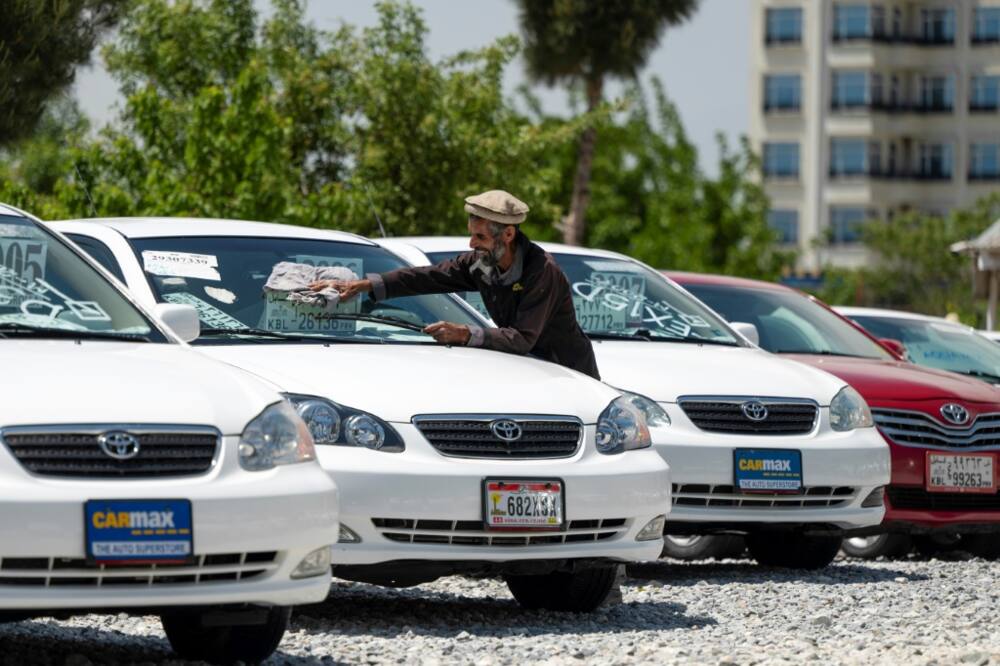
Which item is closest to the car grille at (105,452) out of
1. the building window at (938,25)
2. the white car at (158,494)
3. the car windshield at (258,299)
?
the white car at (158,494)

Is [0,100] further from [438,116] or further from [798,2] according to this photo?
[798,2]

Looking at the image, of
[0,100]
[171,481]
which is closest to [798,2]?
[0,100]

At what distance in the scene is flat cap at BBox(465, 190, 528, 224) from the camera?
29.4 feet

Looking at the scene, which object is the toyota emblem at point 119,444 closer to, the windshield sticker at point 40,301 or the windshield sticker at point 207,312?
the windshield sticker at point 40,301

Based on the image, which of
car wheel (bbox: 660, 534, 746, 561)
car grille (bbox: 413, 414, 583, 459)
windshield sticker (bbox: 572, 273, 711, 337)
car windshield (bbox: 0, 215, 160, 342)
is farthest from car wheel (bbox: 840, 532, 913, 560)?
car windshield (bbox: 0, 215, 160, 342)

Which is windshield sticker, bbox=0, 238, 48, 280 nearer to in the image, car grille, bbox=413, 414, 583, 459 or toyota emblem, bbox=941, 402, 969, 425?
car grille, bbox=413, 414, 583, 459

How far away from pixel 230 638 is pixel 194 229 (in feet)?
9.20

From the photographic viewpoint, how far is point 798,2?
84250 mm

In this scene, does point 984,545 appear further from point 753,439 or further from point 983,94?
point 983,94

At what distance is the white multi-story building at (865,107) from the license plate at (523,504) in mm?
76780

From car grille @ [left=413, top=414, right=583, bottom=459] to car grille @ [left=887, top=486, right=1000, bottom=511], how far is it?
382 cm

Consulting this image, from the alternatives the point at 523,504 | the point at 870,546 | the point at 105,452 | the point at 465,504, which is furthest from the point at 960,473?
the point at 105,452

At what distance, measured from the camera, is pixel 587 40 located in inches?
1684

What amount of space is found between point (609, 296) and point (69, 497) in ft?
18.1
